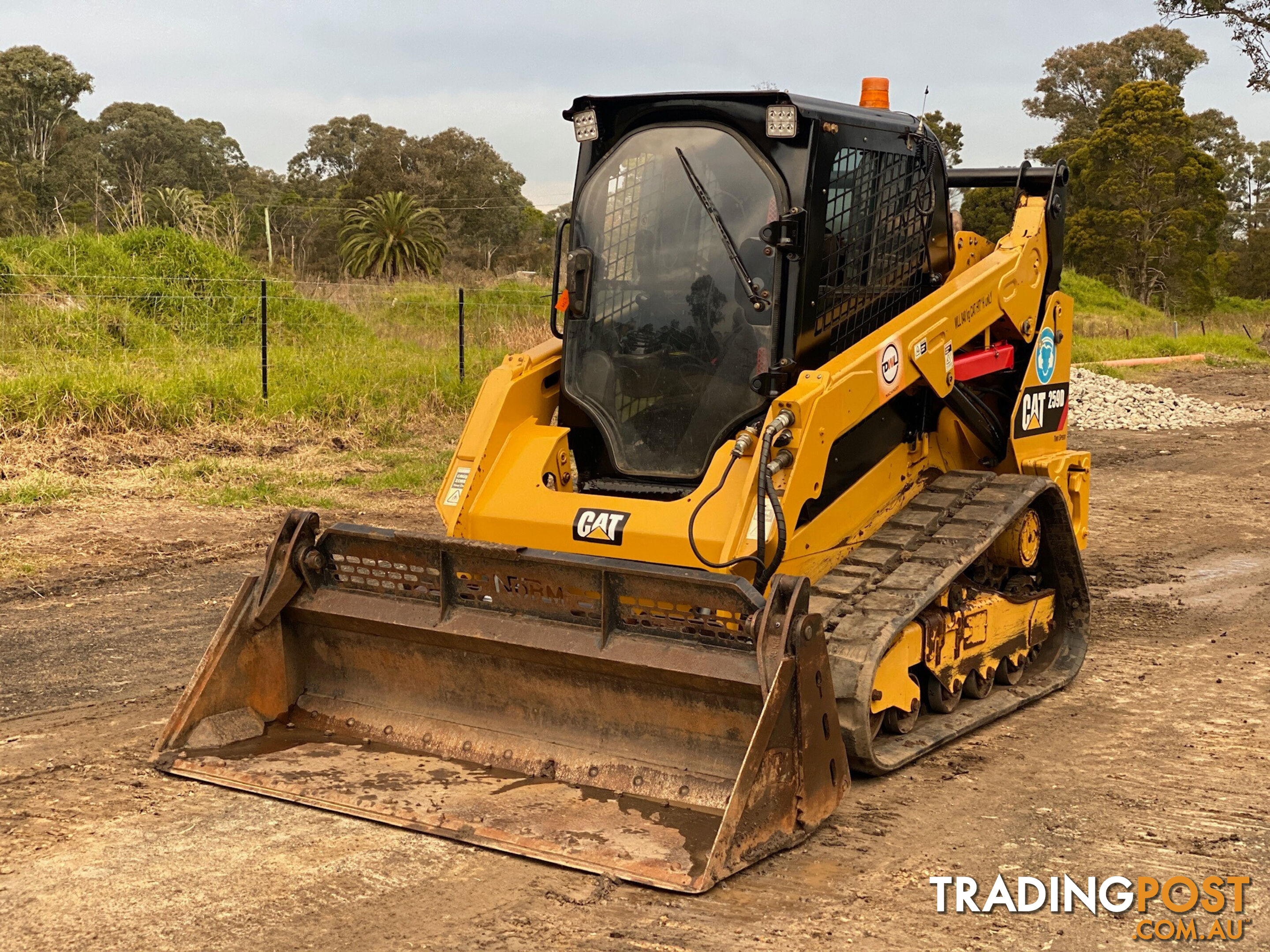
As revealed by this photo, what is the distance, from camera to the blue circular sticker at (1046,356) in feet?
21.4

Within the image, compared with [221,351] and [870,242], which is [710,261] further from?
[221,351]

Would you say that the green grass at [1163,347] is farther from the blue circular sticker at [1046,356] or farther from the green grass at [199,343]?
the blue circular sticker at [1046,356]

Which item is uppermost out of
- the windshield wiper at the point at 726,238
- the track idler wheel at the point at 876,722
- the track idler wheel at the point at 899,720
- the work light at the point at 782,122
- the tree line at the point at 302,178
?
the tree line at the point at 302,178

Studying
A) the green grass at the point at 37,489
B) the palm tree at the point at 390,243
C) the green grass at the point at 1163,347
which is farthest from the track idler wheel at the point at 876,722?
the palm tree at the point at 390,243

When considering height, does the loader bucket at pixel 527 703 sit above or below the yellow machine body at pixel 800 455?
below

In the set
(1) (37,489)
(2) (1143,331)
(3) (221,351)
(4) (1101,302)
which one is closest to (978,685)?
(1) (37,489)

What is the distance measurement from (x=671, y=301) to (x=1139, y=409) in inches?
526

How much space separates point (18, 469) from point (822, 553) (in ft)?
24.9

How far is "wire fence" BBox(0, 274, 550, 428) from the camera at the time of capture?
11758 millimetres

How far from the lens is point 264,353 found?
42.4ft

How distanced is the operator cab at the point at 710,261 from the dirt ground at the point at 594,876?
5.28ft

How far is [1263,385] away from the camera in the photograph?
20922mm

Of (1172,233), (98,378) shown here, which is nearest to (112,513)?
(98,378)

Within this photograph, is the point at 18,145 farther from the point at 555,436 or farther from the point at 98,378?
the point at 555,436
